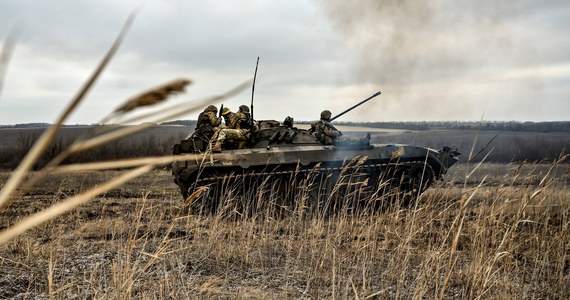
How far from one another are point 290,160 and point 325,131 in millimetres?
1259

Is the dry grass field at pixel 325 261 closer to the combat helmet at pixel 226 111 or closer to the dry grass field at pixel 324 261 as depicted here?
the dry grass field at pixel 324 261

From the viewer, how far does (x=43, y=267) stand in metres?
5.09

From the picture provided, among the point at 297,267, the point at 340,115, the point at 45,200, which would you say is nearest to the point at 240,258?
the point at 297,267

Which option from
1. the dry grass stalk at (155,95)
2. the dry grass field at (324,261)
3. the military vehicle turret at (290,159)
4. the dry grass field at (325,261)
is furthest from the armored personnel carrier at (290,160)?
the dry grass stalk at (155,95)

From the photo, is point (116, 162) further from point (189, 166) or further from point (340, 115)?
point (340, 115)

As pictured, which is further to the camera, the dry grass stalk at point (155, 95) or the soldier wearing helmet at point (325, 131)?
the soldier wearing helmet at point (325, 131)

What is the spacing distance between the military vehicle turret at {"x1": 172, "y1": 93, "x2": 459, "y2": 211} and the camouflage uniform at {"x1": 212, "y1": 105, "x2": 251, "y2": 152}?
20 cm

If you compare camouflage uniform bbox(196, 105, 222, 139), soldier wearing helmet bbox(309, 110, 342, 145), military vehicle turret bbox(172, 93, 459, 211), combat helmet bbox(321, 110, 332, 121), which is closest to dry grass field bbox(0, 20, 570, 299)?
military vehicle turret bbox(172, 93, 459, 211)

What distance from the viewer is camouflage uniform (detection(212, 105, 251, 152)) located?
10.1 metres

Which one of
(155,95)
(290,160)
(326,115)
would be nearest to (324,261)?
(155,95)

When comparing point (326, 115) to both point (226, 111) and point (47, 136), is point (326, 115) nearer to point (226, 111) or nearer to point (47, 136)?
point (226, 111)

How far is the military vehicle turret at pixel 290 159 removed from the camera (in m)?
9.64

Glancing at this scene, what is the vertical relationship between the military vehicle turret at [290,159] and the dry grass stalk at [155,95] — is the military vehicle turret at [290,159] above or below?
below

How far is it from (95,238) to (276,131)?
14.4 ft
